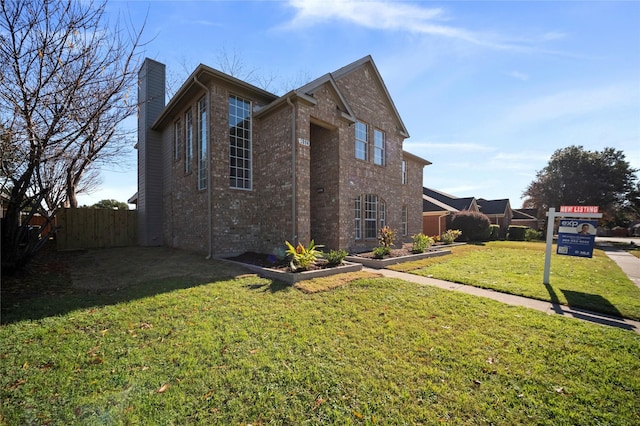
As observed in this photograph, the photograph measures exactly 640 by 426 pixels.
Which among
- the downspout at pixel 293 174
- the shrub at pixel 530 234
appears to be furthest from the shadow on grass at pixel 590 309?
the shrub at pixel 530 234

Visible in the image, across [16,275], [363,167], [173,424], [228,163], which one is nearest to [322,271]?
[173,424]

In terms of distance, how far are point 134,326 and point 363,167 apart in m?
10.6

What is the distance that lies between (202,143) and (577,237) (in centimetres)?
1259

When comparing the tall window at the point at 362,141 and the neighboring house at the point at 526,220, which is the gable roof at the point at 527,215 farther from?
the tall window at the point at 362,141

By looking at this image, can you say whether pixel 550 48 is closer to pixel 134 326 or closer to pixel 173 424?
pixel 173 424

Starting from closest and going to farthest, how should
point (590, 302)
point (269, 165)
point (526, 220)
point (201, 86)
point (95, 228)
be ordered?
1. point (590, 302)
2. point (201, 86)
3. point (269, 165)
4. point (95, 228)
5. point (526, 220)

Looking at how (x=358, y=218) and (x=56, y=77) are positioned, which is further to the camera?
(x=358, y=218)

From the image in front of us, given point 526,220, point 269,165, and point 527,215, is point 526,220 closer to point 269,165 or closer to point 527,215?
point 527,215

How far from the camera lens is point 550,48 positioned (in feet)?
22.2

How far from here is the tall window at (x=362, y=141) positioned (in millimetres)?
12797

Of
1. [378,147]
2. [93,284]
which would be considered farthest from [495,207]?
[93,284]

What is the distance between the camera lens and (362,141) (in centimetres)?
1302

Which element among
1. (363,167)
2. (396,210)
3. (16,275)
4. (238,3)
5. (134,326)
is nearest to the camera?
(134,326)

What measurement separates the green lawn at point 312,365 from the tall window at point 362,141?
9.03 meters
